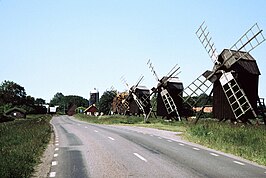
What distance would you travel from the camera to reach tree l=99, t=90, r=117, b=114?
4343 inches

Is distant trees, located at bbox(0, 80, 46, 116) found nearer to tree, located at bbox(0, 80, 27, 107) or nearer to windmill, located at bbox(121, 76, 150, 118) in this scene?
tree, located at bbox(0, 80, 27, 107)

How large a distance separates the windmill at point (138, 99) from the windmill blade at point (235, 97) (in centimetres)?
3665

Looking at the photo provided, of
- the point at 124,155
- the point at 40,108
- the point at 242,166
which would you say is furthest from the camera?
the point at 40,108

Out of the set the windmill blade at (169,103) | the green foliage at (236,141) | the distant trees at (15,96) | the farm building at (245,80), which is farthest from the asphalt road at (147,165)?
the distant trees at (15,96)

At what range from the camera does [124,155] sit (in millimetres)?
16031

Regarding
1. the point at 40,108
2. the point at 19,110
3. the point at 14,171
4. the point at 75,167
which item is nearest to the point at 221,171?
the point at 75,167

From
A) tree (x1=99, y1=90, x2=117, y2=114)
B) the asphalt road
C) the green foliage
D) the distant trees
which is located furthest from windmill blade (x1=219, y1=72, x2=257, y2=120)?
the distant trees

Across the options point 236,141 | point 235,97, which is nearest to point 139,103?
point 235,97

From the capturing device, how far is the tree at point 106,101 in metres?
110

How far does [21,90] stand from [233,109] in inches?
4925

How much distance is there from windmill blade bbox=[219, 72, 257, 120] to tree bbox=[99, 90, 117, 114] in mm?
73932

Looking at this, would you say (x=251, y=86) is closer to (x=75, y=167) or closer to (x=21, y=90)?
(x=75, y=167)

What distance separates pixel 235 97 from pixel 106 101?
3069 inches

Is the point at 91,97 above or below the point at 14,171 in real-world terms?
above
